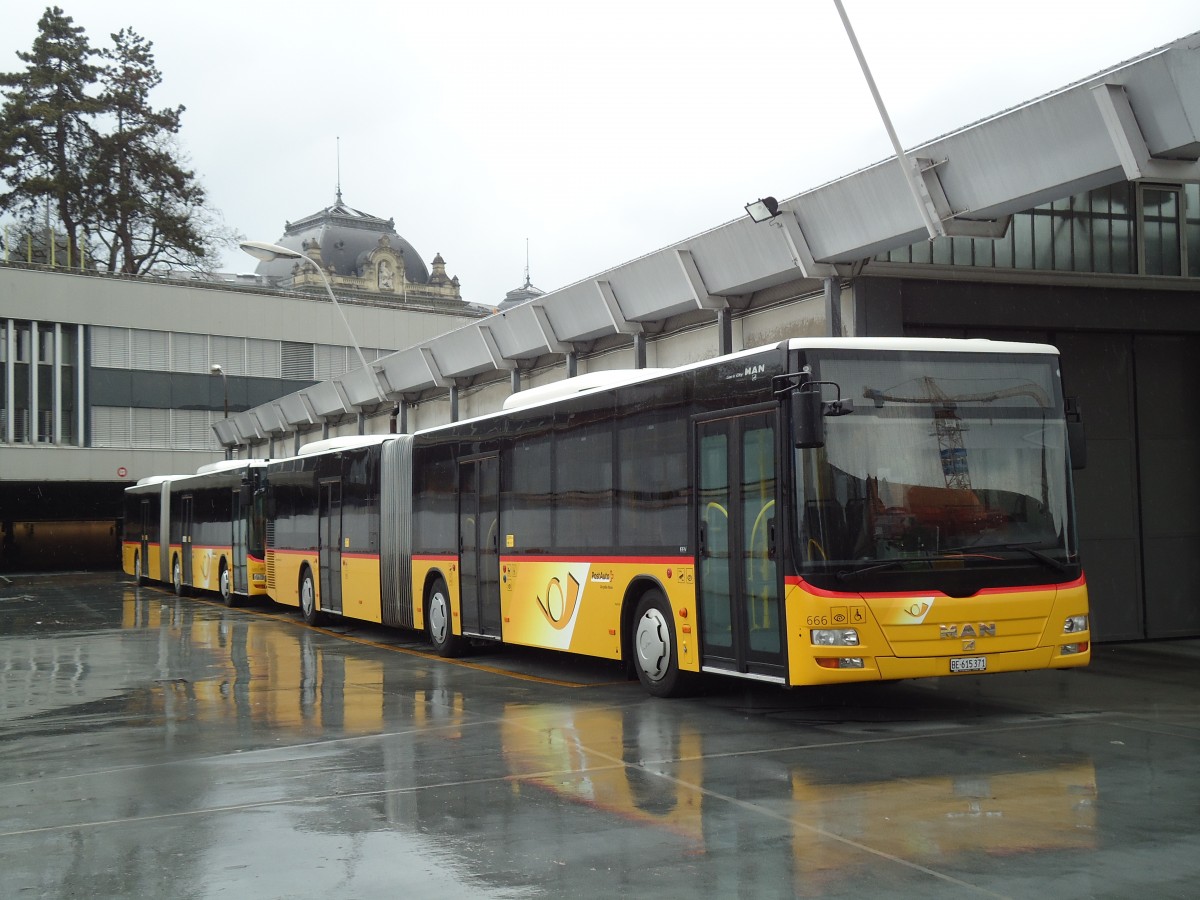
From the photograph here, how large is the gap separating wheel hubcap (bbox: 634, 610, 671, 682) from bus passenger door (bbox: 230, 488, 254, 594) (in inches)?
747

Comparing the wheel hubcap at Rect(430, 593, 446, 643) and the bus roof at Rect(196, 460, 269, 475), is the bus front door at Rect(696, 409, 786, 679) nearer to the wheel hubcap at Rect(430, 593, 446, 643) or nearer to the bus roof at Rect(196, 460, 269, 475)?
the wheel hubcap at Rect(430, 593, 446, 643)

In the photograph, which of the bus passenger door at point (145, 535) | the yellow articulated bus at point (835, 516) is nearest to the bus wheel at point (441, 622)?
the yellow articulated bus at point (835, 516)

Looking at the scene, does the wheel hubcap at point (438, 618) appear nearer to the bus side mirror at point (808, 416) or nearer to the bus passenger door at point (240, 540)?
the bus side mirror at point (808, 416)

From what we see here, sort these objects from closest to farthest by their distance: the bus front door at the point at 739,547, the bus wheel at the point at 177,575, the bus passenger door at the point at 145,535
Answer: the bus front door at the point at 739,547
the bus wheel at the point at 177,575
the bus passenger door at the point at 145,535

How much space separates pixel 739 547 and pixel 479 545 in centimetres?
639

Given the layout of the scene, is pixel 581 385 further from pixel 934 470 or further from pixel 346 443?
pixel 346 443

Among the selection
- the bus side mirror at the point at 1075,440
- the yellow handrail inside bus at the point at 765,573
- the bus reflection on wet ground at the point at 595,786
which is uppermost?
the bus side mirror at the point at 1075,440

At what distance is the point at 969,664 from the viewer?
11109 millimetres

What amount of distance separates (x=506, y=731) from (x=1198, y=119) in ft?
25.7

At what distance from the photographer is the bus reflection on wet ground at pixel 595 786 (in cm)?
667

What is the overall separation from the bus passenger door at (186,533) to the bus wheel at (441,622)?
62.9 feet

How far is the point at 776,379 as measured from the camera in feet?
36.8

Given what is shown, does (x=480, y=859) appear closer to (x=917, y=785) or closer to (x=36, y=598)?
(x=917, y=785)

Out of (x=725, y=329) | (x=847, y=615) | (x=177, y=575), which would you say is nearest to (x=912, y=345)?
(x=847, y=615)
